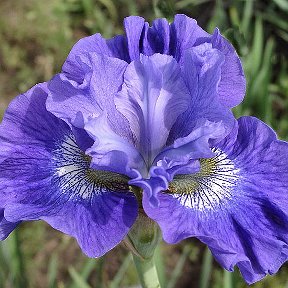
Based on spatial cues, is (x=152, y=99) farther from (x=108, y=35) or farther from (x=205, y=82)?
(x=108, y=35)

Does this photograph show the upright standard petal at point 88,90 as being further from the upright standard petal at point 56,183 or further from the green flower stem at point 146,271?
the green flower stem at point 146,271

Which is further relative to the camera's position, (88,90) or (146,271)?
(146,271)

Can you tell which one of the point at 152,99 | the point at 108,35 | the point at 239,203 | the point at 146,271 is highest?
the point at 152,99

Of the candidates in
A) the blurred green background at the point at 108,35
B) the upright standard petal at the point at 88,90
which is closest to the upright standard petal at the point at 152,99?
the upright standard petal at the point at 88,90

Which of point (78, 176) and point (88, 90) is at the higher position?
point (88, 90)

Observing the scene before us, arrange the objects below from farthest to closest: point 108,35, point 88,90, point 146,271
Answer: point 108,35
point 146,271
point 88,90

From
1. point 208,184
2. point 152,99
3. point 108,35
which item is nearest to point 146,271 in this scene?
point 208,184

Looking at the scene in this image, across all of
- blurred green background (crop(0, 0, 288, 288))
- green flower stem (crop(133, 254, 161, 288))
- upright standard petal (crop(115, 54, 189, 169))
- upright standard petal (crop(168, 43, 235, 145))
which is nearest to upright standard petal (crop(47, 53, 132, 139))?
upright standard petal (crop(115, 54, 189, 169))
